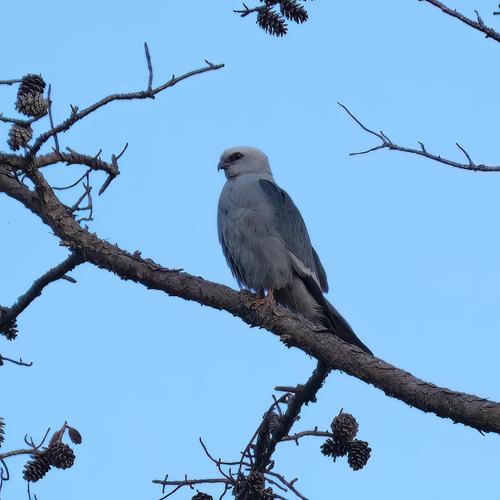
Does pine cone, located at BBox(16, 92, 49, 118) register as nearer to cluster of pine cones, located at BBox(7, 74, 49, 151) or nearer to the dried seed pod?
cluster of pine cones, located at BBox(7, 74, 49, 151)

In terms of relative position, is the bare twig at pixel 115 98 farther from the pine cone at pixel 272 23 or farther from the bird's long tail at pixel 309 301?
the bird's long tail at pixel 309 301

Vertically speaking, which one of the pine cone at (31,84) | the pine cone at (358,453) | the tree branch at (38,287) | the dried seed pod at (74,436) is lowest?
the dried seed pod at (74,436)

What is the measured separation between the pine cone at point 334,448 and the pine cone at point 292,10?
6.75ft

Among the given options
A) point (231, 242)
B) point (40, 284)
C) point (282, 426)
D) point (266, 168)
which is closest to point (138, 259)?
point (40, 284)

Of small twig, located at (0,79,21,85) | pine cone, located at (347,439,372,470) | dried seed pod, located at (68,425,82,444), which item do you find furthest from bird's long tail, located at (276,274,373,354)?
small twig, located at (0,79,21,85)

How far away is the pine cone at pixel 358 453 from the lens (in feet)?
14.1

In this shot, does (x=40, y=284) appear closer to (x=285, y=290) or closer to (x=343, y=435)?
(x=343, y=435)

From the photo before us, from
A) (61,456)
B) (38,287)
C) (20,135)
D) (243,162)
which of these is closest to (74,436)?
(61,456)

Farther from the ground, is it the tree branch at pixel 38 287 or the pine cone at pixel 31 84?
the pine cone at pixel 31 84

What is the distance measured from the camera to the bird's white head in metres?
6.67

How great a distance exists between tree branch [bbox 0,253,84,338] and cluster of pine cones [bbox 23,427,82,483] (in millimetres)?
772

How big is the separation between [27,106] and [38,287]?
0.95 m

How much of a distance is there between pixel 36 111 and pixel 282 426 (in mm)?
1941

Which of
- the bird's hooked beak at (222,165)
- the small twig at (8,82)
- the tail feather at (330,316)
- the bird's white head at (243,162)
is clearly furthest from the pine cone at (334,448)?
the bird's hooked beak at (222,165)
